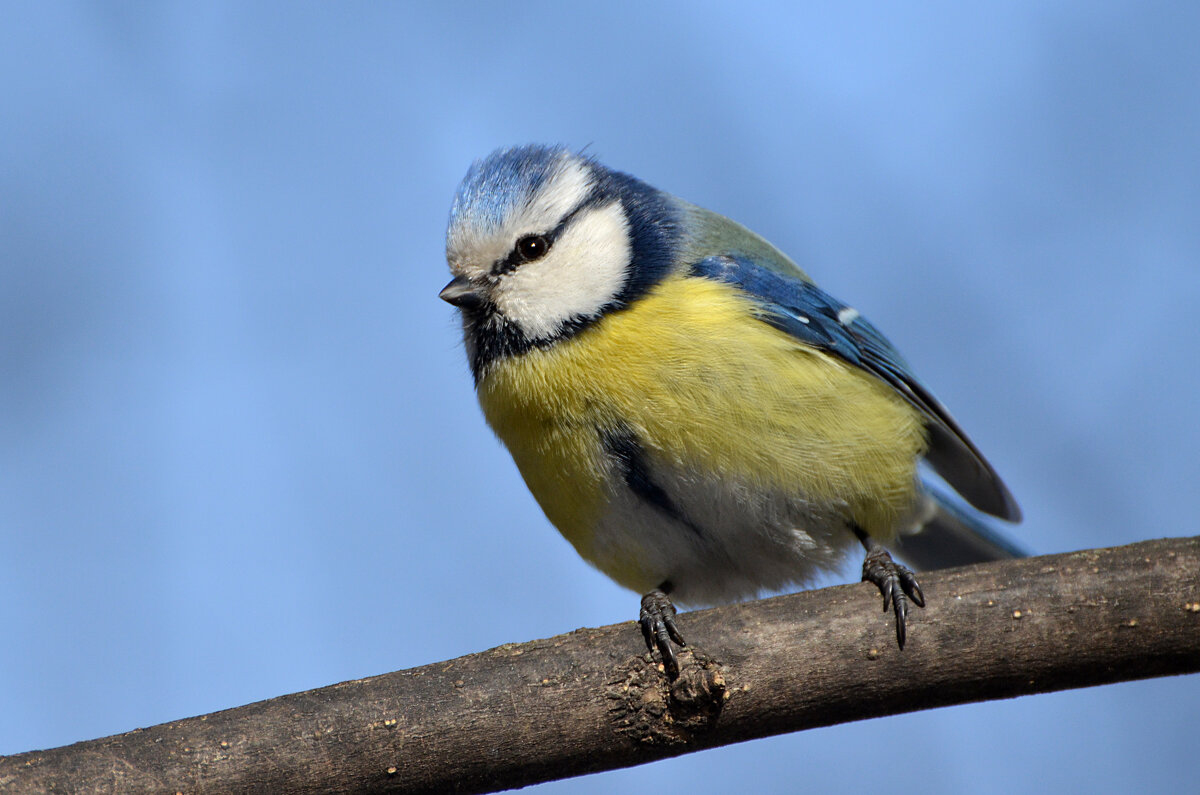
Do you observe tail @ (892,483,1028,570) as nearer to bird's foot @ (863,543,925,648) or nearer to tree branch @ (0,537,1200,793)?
bird's foot @ (863,543,925,648)

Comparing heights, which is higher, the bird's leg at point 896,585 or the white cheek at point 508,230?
the white cheek at point 508,230

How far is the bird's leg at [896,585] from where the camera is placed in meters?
1.89

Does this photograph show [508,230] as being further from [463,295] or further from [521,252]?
[463,295]

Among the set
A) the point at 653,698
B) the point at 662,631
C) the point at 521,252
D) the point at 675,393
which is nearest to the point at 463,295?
the point at 521,252

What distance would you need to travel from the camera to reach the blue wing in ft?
8.25

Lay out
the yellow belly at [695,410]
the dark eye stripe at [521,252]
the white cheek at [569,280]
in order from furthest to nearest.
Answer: the dark eye stripe at [521,252] → the white cheek at [569,280] → the yellow belly at [695,410]

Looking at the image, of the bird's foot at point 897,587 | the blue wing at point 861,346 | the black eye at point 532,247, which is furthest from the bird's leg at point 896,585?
the black eye at point 532,247

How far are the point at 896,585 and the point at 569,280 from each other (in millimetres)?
1066

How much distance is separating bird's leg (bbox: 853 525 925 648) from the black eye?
110 cm

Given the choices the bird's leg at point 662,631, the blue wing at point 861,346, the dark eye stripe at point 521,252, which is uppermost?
the dark eye stripe at point 521,252

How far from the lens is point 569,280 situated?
8.21ft

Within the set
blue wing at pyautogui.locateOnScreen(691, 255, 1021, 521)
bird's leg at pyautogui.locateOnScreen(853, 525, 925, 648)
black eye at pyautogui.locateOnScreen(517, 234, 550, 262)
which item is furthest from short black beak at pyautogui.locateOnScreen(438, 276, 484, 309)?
bird's leg at pyautogui.locateOnScreen(853, 525, 925, 648)

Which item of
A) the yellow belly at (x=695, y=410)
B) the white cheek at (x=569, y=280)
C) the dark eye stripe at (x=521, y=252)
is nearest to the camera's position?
the yellow belly at (x=695, y=410)

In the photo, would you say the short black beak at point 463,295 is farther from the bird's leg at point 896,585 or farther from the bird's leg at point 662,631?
the bird's leg at point 896,585
